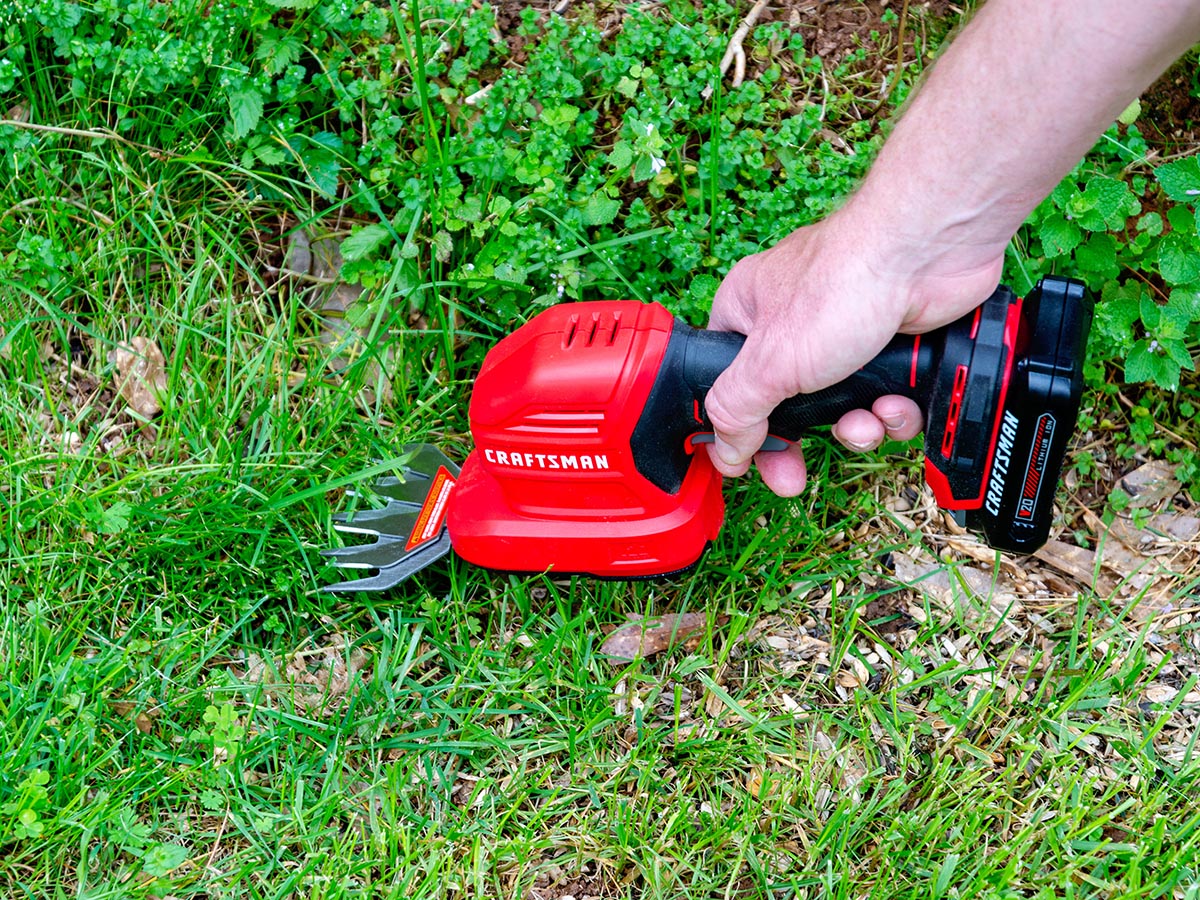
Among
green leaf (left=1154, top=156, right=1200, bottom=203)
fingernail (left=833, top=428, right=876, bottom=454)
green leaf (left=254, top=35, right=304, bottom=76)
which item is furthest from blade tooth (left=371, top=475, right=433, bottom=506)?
green leaf (left=1154, top=156, right=1200, bottom=203)

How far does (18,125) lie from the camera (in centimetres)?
307

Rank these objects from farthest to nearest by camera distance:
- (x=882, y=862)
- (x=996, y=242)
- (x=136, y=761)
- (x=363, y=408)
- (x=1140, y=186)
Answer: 1. (x=363, y=408)
2. (x=1140, y=186)
3. (x=136, y=761)
4. (x=882, y=862)
5. (x=996, y=242)

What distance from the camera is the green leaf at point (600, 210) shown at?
2877 mm

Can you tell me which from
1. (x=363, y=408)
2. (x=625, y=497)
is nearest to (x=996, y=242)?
(x=625, y=497)

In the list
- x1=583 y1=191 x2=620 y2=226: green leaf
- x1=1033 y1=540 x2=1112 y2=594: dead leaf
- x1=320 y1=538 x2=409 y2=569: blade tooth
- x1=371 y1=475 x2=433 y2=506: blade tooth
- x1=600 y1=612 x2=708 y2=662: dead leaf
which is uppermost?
x1=583 y1=191 x2=620 y2=226: green leaf

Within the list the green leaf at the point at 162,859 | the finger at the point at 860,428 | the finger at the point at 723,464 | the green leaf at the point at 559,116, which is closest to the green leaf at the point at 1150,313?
the finger at the point at 860,428

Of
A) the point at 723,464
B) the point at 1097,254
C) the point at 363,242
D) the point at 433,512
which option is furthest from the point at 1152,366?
the point at 363,242

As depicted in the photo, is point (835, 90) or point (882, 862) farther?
Result: point (835, 90)

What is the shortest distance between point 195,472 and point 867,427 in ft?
5.67

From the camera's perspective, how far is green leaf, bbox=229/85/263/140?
2969 mm

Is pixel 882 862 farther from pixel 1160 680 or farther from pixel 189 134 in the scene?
pixel 189 134

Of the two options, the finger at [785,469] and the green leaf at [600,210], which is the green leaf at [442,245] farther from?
the finger at [785,469]

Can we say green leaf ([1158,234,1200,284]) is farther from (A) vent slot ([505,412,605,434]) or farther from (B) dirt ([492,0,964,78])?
(A) vent slot ([505,412,605,434])

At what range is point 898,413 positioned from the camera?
2.21m
